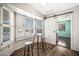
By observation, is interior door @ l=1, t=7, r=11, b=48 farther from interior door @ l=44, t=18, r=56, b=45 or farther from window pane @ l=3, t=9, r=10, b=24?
interior door @ l=44, t=18, r=56, b=45

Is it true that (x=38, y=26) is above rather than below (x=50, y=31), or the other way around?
above

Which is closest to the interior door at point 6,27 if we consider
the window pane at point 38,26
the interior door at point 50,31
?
the window pane at point 38,26

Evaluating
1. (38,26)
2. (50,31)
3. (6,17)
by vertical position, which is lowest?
(50,31)

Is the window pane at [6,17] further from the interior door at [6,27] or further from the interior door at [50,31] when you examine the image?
the interior door at [50,31]

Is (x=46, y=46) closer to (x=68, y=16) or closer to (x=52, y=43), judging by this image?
(x=52, y=43)

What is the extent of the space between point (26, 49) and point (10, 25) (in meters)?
0.57

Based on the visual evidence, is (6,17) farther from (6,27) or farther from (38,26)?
(38,26)

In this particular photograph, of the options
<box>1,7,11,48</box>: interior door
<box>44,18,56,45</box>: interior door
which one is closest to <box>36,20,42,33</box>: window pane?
<box>44,18,56,45</box>: interior door

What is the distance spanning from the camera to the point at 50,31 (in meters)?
1.17

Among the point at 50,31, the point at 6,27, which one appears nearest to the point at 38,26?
the point at 50,31

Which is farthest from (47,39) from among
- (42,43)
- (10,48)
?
(10,48)

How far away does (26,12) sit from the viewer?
0.92 m

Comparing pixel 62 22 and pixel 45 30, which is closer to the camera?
pixel 62 22

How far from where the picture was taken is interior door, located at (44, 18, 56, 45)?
110 cm
